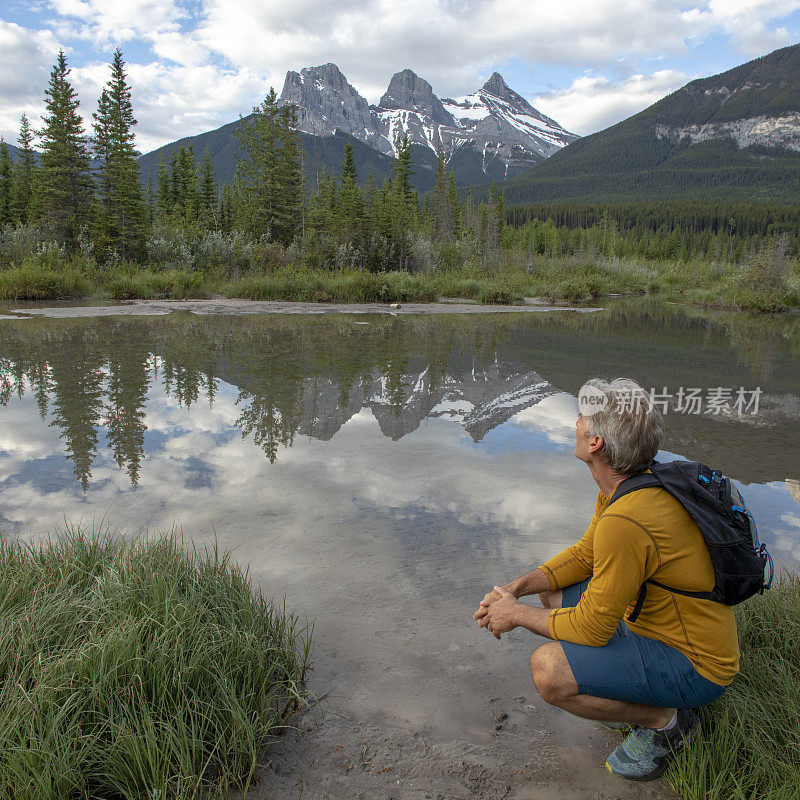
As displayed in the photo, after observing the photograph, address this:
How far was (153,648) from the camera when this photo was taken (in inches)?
80.2

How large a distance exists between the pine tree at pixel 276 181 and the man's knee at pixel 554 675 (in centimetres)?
3019

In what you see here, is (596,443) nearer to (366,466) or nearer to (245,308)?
(366,466)

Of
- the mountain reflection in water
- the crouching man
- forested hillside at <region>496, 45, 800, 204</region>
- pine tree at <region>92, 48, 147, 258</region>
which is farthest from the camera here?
forested hillside at <region>496, 45, 800, 204</region>

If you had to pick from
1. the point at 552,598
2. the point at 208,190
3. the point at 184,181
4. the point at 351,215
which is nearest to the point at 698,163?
the point at 208,190

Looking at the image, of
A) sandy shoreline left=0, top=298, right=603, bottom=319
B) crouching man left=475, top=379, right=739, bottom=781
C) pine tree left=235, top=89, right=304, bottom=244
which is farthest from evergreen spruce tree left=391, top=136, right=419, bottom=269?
crouching man left=475, top=379, right=739, bottom=781

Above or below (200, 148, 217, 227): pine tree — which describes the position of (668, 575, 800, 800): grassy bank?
below

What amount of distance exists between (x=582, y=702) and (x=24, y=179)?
45.7m

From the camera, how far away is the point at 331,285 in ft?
72.9

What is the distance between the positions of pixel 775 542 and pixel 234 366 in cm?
786

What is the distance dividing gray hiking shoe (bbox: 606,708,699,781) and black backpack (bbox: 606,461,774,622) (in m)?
0.47

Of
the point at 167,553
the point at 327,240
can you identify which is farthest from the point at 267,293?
the point at 167,553

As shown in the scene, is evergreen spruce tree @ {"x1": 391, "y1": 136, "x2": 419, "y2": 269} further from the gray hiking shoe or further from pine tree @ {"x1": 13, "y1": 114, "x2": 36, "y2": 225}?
the gray hiking shoe

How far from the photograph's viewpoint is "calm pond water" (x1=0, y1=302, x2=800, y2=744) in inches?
116

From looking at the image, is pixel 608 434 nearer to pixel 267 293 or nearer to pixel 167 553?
pixel 167 553
